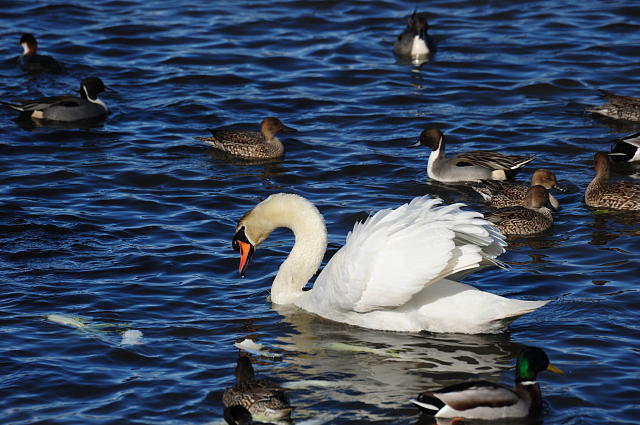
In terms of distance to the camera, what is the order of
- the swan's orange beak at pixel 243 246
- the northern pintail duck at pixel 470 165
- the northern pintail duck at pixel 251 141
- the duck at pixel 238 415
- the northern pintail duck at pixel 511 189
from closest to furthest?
the duck at pixel 238 415 → the swan's orange beak at pixel 243 246 → the northern pintail duck at pixel 511 189 → the northern pintail duck at pixel 470 165 → the northern pintail duck at pixel 251 141

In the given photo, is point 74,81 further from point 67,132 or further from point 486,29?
point 486,29

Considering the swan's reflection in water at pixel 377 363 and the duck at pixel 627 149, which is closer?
the swan's reflection in water at pixel 377 363

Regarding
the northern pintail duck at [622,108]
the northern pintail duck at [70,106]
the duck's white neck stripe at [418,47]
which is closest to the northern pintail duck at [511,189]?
the northern pintail duck at [622,108]

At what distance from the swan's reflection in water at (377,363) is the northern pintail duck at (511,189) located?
421 centimetres

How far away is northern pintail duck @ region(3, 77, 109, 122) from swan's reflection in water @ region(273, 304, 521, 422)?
7.83 metres

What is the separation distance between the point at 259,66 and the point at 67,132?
4.21 m

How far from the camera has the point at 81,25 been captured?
73.4 feet

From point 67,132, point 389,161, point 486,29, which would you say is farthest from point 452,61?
point 67,132

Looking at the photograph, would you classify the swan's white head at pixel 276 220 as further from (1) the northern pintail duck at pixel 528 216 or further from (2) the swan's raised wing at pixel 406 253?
(1) the northern pintail duck at pixel 528 216

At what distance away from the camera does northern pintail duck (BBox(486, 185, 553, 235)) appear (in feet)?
41.7

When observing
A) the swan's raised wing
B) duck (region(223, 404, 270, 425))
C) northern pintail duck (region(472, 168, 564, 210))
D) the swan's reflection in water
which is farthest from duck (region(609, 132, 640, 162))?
duck (region(223, 404, 270, 425))

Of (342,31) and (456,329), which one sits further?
(342,31)

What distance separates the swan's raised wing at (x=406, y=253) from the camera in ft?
31.0

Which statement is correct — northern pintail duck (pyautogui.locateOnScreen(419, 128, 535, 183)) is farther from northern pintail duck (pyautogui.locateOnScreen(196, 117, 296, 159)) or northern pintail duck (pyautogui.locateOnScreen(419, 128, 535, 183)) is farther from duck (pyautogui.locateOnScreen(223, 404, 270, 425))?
duck (pyautogui.locateOnScreen(223, 404, 270, 425))
